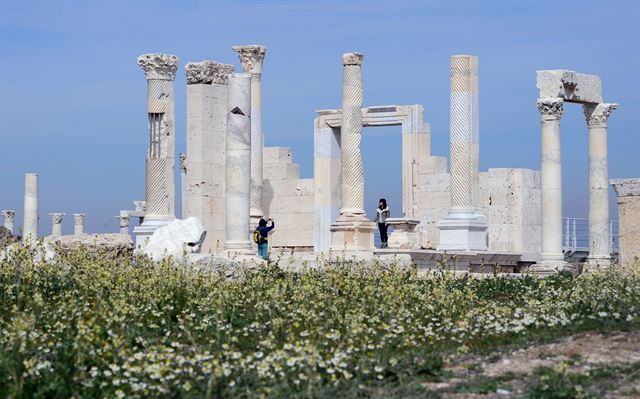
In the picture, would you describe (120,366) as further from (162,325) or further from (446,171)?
(446,171)

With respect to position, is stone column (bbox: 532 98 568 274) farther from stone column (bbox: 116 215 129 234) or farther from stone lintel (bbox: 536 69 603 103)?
stone column (bbox: 116 215 129 234)

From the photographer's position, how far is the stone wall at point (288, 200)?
4016 centimetres

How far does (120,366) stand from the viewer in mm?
12969

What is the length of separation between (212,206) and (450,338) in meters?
17.7

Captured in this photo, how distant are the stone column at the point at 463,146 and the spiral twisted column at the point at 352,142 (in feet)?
7.29

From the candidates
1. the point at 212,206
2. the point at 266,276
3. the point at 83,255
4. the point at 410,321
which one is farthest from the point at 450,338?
the point at 212,206

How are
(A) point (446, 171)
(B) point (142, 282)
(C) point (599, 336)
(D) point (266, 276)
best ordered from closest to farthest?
(C) point (599, 336), (B) point (142, 282), (D) point (266, 276), (A) point (446, 171)

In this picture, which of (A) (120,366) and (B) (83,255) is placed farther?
(B) (83,255)

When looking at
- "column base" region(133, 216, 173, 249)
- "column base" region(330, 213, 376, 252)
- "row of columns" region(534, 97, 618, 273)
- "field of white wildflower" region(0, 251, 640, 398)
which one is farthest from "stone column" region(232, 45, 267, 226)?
"field of white wildflower" region(0, 251, 640, 398)

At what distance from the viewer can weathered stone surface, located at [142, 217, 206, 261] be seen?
26.2m

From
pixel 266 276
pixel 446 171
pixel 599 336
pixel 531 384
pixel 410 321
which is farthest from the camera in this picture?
pixel 446 171

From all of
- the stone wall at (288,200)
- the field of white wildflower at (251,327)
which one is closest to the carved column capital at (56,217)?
the stone wall at (288,200)

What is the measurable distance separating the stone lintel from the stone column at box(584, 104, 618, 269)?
36cm

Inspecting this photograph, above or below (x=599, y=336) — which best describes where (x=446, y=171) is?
above
